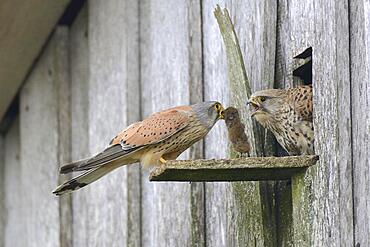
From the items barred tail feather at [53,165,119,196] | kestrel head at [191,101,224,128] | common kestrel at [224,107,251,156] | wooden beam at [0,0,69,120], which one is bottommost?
barred tail feather at [53,165,119,196]

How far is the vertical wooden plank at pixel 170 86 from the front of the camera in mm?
3904

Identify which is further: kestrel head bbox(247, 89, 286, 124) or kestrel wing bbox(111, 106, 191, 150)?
Result: kestrel wing bbox(111, 106, 191, 150)

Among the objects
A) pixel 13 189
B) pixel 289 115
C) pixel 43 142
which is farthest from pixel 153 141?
pixel 13 189

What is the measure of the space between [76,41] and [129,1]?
0.76m

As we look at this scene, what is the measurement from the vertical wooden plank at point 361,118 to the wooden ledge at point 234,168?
0.21 m

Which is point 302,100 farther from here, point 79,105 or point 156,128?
point 79,105

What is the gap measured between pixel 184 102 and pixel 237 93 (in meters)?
0.54

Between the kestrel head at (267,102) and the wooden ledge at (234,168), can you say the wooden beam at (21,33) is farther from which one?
the wooden ledge at (234,168)

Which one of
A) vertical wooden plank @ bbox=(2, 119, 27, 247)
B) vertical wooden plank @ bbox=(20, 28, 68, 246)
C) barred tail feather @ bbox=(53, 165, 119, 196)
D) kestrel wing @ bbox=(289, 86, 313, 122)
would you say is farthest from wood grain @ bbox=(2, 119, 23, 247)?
kestrel wing @ bbox=(289, 86, 313, 122)

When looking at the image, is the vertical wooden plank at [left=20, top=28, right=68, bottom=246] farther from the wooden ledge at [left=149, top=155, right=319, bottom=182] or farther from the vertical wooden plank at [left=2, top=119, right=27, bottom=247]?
the wooden ledge at [left=149, top=155, right=319, bottom=182]

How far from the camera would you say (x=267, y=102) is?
3365mm

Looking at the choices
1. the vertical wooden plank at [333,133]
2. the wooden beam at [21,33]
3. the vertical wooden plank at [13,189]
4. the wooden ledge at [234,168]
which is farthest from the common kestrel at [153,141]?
the vertical wooden plank at [13,189]

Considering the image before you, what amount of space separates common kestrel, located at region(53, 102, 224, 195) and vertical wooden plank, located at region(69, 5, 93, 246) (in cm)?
110

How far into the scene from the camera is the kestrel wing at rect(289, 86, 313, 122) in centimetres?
332
